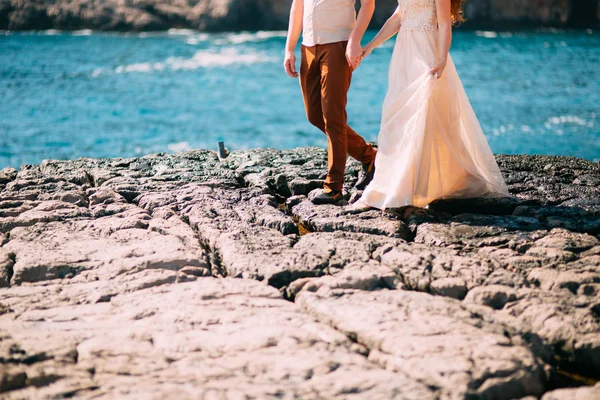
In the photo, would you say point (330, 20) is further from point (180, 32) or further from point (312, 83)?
point (180, 32)

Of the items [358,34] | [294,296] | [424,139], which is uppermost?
[358,34]

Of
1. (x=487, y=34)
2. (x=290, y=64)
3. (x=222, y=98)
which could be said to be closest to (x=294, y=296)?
(x=290, y=64)

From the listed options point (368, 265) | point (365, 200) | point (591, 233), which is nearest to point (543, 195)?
point (591, 233)

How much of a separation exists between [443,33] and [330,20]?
0.80 meters

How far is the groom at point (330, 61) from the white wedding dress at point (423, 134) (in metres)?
0.33

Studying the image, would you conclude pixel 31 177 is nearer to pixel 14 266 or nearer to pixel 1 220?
pixel 1 220

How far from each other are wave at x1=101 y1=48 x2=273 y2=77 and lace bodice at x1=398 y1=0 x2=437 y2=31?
2250 centimetres

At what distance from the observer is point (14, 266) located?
12.5 ft

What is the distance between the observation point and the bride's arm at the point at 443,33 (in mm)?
4367

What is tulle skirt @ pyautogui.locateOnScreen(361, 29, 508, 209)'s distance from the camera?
4.45 meters

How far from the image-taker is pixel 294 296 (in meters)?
3.43

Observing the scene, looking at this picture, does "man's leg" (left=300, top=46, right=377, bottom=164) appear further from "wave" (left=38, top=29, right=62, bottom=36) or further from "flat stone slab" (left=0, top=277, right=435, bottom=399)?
"wave" (left=38, top=29, right=62, bottom=36)

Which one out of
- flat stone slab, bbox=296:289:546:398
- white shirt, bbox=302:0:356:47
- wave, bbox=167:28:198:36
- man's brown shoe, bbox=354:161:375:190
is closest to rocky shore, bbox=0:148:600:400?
flat stone slab, bbox=296:289:546:398

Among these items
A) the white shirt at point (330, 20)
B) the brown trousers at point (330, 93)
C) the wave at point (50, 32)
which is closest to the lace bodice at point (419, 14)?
the white shirt at point (330, 20)
